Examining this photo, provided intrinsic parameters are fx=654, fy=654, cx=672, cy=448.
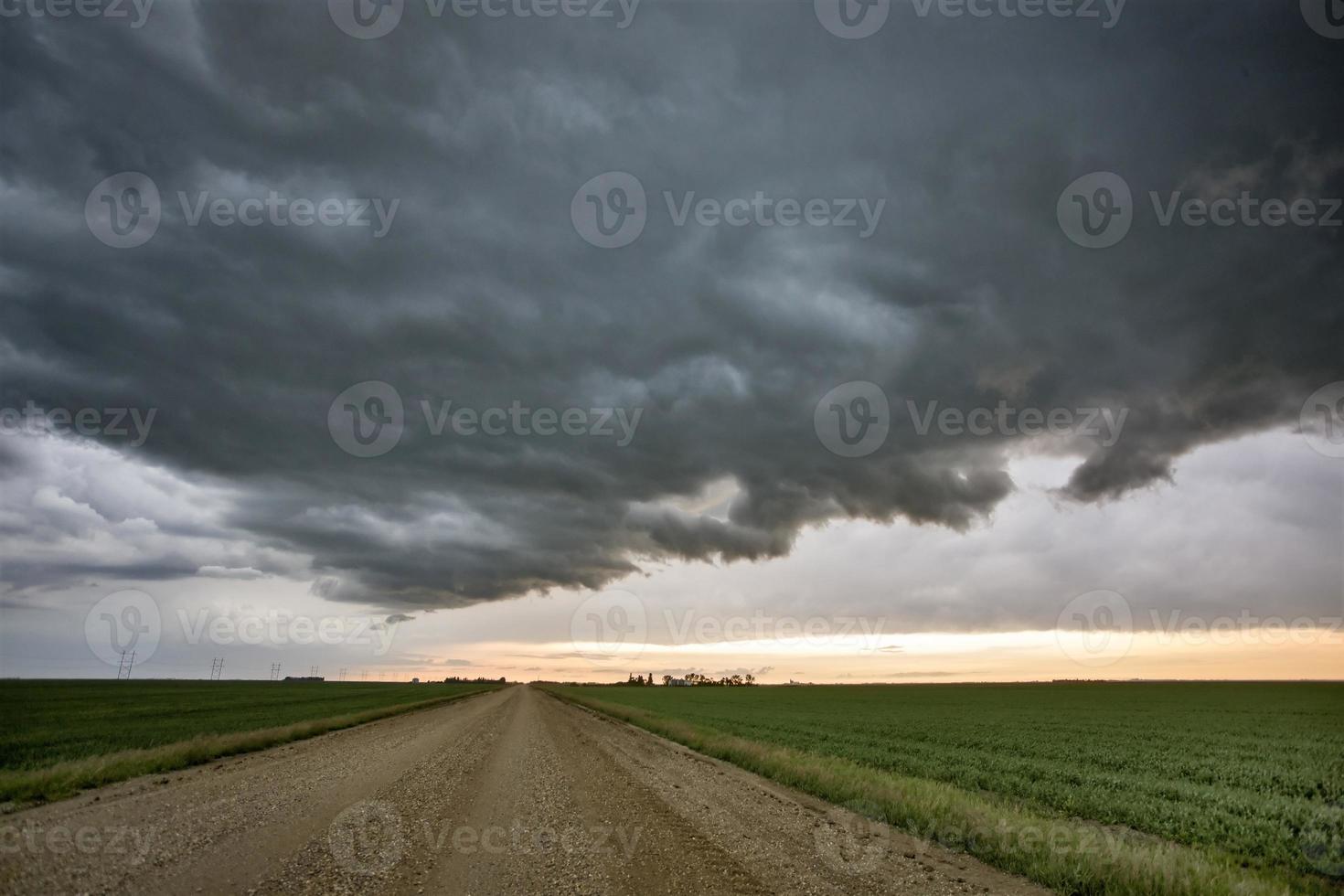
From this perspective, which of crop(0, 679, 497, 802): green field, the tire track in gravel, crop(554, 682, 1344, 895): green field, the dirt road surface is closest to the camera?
the tire track in gravel

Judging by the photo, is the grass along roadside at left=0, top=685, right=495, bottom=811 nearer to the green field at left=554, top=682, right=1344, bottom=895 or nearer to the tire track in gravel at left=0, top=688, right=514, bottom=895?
the tire track in gravel at left=0, top=688, right=514, bottom=895

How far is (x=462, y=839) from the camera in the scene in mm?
10719

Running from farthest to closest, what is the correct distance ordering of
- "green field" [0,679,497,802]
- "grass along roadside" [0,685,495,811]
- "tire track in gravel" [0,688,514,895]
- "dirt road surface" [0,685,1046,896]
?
"green field" [0,679,497,802] < "grass along roadside" [0,685,495,811] < "dirt road surface" [0,685,1046,896] < "tire track in gravel" [0,688,514,895]

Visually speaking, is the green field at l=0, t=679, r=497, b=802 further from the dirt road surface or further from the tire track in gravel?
the dirt road surface

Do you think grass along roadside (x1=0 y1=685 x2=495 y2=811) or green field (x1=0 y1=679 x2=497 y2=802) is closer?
grass along roadside (x1=0 y1=685 x2=495 y2=811)

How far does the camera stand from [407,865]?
362 inches

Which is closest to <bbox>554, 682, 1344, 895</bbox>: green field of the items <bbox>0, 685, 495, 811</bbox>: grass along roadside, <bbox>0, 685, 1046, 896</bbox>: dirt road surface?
<bbox>0, 685, 1046, 896</bbox>: dirt road surface

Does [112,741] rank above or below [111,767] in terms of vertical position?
below

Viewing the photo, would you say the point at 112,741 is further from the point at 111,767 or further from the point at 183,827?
the point at 183,827

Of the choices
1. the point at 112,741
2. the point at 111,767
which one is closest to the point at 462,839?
the point at 111,767

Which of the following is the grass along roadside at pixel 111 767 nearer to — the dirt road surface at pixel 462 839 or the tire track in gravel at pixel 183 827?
the tire track in gravel at pixel 183 827

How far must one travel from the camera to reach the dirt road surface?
8.66 m

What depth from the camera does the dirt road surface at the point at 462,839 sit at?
8.66m

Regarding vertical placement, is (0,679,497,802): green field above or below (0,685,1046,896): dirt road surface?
below
